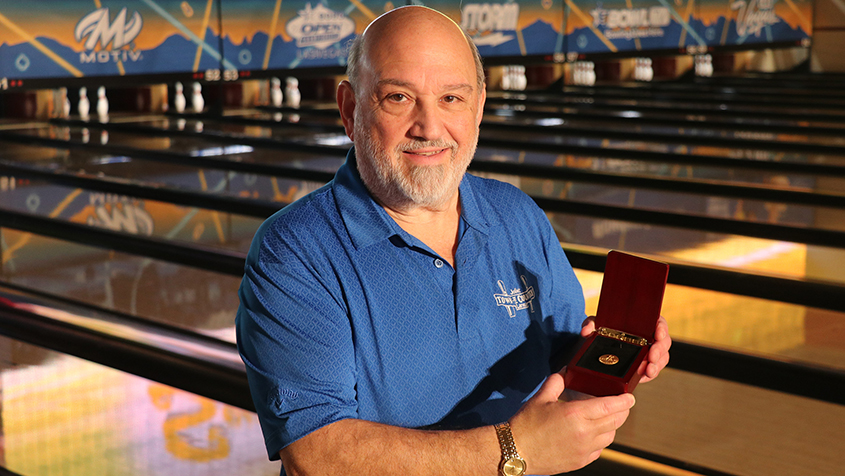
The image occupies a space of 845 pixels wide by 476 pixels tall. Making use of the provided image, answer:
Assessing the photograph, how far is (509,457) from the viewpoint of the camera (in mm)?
885

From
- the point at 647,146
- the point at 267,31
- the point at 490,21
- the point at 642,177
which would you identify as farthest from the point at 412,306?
the point at 490,21

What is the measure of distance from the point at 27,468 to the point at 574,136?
13.2 ft

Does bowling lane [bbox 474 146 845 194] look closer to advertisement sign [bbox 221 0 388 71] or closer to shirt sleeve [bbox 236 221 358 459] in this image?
advertisement sign [bbox 221 0 388 71]

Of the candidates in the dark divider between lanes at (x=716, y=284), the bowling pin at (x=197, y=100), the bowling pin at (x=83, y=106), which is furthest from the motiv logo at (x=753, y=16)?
the dark divider between lanes at (x=716, y=284)

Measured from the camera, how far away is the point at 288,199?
354 cm

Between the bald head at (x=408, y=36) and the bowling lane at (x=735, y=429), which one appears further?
the bowling lane at (x=735, y=429)

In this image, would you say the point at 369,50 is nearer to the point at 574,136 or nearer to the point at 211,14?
the point at 574,136

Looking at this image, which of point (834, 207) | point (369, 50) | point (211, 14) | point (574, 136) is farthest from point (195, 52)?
point (369, 50)

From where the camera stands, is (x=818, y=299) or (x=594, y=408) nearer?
(x=594, y=408)

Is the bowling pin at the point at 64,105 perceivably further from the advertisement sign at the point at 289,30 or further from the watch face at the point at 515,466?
the watch face at the point at 515,466

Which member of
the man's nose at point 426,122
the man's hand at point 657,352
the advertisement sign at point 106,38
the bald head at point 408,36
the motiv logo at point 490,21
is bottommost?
the man's hand at point 657,352

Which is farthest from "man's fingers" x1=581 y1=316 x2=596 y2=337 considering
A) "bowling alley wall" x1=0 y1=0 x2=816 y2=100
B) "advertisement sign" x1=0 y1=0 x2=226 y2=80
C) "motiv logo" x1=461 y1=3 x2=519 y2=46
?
"motiv logo" x1=461 y1=3 x2=519 y2=46

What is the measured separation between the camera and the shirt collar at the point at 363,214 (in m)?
0.98

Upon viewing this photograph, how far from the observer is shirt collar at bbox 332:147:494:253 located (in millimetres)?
984
